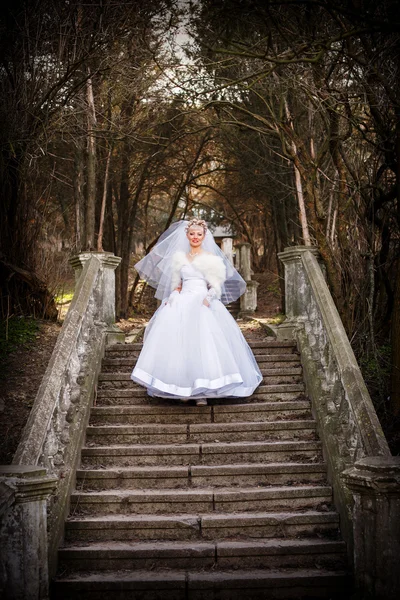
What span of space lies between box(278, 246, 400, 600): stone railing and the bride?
0.83 m

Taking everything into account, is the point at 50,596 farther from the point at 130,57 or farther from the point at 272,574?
the point at 130,57

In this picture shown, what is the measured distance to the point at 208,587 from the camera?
451 cm

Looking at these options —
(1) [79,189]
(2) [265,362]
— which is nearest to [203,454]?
(2) [265,362]

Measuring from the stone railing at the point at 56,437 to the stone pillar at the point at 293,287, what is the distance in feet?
7.23

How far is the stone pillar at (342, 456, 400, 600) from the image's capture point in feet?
13.5

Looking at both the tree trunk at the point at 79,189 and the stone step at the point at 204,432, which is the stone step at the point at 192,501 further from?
the tree trunk at the point at 79,189

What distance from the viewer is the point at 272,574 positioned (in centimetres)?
464

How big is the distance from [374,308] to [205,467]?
180 inches

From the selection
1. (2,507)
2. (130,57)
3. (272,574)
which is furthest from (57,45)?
(272,574)

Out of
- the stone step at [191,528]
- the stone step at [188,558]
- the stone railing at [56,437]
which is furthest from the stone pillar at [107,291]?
the stone step at [188,558]

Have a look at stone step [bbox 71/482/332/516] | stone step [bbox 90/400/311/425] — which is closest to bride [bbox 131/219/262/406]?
stone step [bbox 90/400/311/425]

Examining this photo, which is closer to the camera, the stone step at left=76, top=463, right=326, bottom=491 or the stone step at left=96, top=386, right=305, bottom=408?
the stone step at left=76, top=463, right=326, bottom=491

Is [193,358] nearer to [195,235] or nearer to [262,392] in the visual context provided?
[262,392]

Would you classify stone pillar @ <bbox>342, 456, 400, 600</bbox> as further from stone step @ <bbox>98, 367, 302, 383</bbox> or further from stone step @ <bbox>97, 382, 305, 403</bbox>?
stone step @ <bbox>98, 367, 302, 383</bbox>
